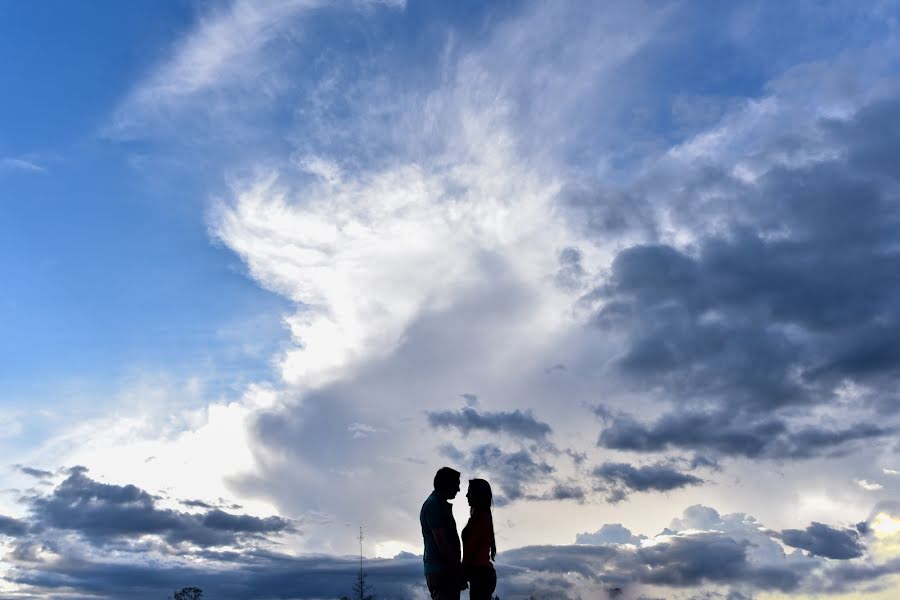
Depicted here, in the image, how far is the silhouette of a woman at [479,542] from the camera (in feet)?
29.6

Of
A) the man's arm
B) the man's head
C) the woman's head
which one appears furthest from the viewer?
the woman's head

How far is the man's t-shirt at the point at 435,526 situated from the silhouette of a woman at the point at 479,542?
1.25ft

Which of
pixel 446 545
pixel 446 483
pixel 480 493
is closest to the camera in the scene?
pixel 446 545

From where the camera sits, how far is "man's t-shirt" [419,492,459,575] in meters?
8.65

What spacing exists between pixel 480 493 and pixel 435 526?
69 centimetres

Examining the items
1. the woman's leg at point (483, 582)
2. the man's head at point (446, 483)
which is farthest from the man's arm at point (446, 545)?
the woman's leg at point (483, 582)

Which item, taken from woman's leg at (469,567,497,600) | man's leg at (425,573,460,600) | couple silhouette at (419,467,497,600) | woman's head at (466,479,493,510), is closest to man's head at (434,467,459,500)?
couple silhouette at (419,467,497,600)

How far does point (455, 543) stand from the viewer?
340 inches

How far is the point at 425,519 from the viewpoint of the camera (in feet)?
28.9

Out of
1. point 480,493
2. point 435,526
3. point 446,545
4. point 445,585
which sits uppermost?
point 480,493

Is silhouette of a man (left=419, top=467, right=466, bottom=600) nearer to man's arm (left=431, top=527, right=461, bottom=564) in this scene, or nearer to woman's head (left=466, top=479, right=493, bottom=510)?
man's arm (left=431, top=527, right=461, bottom=564)

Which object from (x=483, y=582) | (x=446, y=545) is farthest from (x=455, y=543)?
(x=483, y=582)

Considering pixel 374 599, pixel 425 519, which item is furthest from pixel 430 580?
pixel 374 599

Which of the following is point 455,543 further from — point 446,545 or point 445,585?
point 445,585
